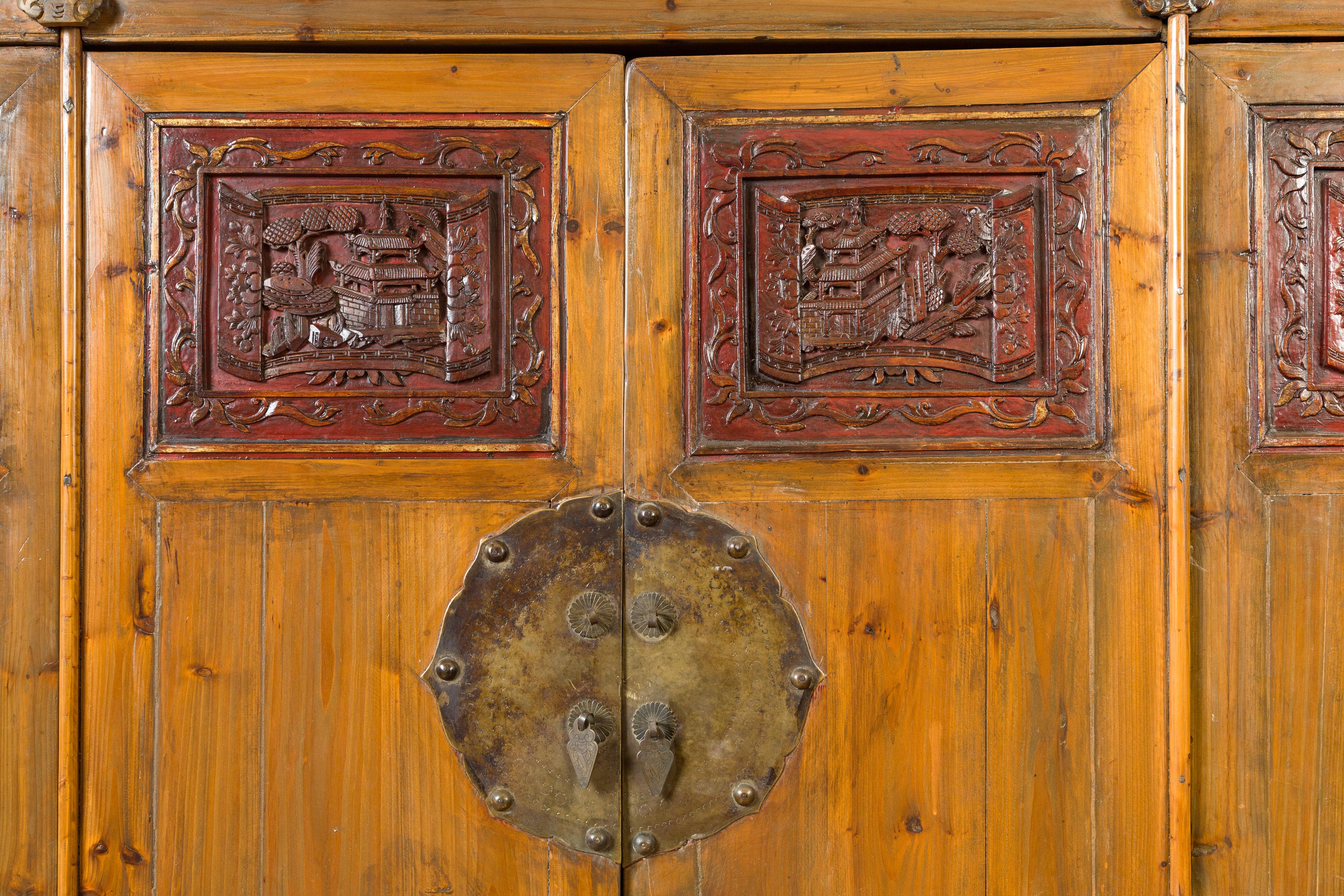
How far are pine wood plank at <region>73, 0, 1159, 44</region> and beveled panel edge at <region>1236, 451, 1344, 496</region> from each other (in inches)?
24.5

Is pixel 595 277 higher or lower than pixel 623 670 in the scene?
higher

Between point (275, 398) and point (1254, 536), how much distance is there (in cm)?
139

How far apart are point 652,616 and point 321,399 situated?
0.55m

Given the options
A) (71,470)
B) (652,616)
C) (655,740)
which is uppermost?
(71,470)

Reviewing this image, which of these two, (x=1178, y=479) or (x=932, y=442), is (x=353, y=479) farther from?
(x=1178, y=479)

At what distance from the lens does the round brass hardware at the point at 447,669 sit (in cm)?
114

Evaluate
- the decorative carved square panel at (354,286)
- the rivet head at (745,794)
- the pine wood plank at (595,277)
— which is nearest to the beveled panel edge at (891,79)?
the pine wood plank at (595,277)

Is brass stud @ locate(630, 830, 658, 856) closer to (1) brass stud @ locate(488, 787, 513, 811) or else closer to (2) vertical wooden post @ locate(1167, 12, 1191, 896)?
(1) brass stud @ locate(488, 787, 513, 811)

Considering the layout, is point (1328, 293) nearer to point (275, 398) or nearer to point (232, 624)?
point (275, 398)

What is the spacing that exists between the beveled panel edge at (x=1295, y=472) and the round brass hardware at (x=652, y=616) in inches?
32.6

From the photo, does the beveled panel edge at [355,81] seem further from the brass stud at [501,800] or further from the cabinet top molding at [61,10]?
the brass stud at [501,800]

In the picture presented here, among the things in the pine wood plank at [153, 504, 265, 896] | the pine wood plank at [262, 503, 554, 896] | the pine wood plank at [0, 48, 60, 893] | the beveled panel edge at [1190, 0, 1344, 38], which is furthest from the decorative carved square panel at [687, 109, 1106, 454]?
the pine wood plank at [0, 48, 60, 893]

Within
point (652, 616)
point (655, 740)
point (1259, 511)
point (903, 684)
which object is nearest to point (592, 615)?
point (652, 616)

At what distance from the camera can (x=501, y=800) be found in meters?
1.14
